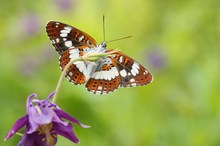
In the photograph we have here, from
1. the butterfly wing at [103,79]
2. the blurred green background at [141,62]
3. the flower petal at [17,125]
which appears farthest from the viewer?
the blurred green background at [141,62]

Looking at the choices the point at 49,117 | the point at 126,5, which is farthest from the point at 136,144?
the point at 126,5

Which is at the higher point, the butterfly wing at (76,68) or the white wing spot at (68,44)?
the white wing spot at (68,44)

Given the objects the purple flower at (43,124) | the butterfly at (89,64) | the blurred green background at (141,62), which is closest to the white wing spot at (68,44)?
the butterfly at (89,64)

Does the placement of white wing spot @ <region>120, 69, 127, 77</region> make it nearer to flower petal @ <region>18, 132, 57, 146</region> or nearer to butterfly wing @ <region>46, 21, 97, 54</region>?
butterfly wing @ <region>46, 21, 97, 54</region>

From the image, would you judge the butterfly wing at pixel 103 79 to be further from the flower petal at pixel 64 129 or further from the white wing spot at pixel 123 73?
the flower petal at pixel 64 129

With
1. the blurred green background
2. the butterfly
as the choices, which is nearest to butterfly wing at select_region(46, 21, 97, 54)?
the butterfly

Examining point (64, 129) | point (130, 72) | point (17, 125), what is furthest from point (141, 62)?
point (17, 125)

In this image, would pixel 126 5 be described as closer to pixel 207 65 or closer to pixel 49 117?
pixel 207 65
